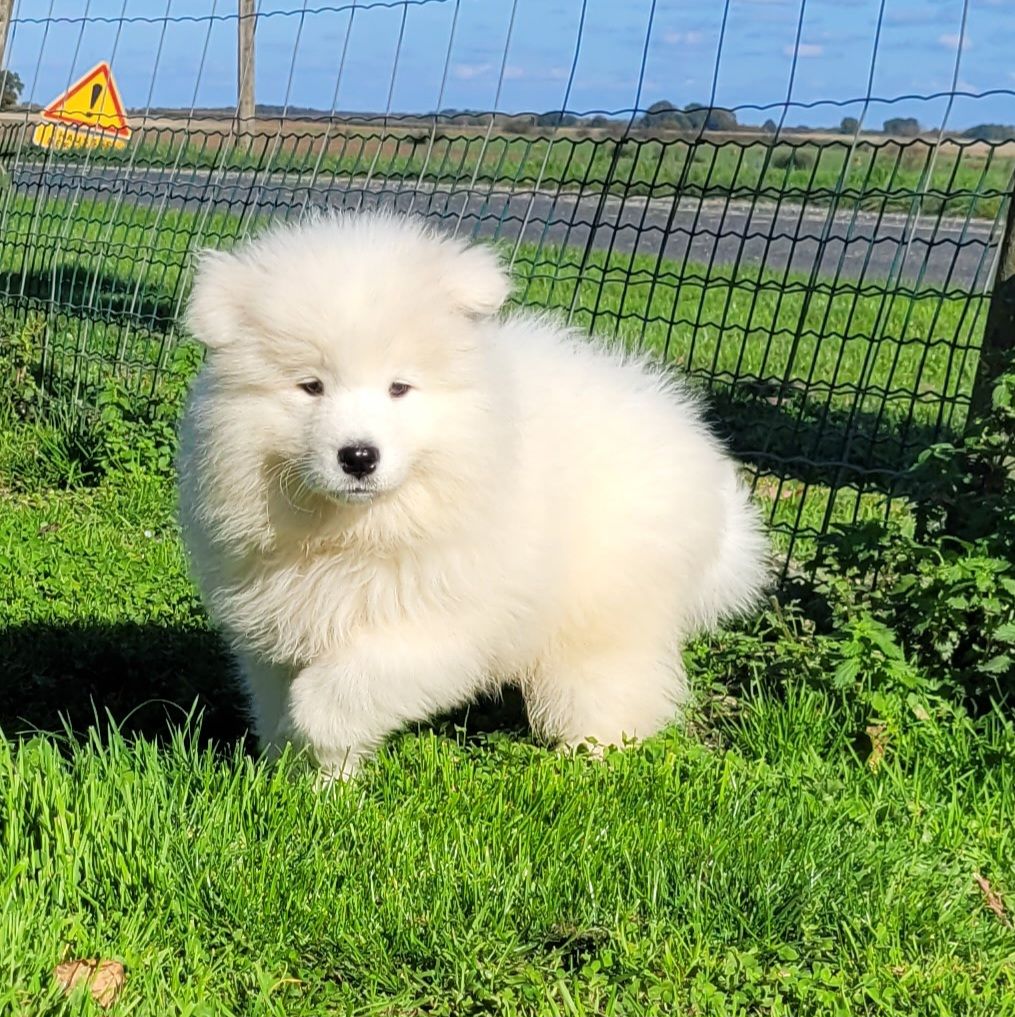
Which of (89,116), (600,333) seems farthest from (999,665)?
(89,116)

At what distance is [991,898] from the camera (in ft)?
10.8

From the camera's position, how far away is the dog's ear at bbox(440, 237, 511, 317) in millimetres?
3389

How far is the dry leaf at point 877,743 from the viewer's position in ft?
12.8

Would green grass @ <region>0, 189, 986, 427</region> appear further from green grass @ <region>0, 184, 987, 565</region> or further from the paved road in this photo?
the paved road

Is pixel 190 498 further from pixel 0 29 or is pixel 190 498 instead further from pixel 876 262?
pixel 876 262

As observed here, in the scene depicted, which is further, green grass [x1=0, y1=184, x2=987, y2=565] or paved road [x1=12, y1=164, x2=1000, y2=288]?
green grass [x1=0, y1=184, x2=987, y2=565]

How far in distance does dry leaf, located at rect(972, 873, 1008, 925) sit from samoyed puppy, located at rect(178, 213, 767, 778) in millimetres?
1087

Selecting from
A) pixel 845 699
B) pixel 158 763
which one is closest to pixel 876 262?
pixel 845 699

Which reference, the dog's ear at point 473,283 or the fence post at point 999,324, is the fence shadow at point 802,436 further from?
the dog's ear at point 473,283

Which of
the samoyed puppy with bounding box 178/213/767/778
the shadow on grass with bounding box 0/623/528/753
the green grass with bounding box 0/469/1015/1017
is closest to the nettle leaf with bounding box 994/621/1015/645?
the green grass with bounding box 0/469/1015/1017

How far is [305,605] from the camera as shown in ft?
11.7

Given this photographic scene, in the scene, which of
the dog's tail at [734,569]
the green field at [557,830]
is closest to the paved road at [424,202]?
the green field at [557,830]

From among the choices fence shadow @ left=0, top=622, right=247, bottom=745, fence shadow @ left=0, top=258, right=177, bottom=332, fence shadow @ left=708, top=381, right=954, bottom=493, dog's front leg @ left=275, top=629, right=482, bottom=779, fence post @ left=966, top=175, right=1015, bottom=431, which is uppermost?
fence post @ left=966, top=175, right=1015, bottom=431

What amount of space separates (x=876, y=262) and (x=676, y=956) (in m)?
17.1
